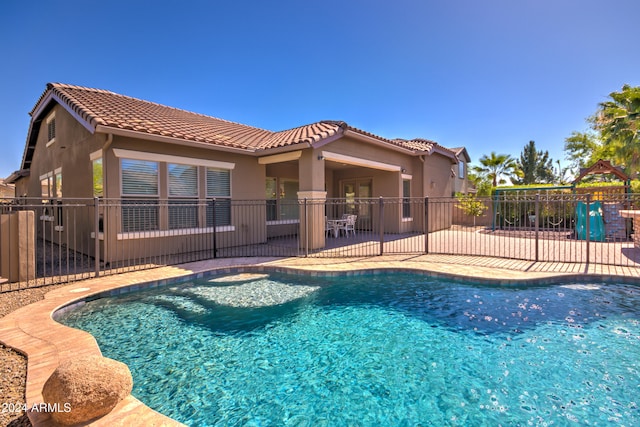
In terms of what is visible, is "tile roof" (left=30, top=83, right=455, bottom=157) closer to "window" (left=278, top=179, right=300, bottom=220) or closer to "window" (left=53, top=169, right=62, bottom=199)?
"window" (left=278, top=179, right=300, bottom=220)

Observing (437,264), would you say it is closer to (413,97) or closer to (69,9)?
(413,97)

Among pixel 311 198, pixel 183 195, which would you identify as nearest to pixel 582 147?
pixel 311 198

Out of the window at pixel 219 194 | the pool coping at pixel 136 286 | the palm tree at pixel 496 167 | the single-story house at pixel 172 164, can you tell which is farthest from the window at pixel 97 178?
the palm tree at pixel 496 167

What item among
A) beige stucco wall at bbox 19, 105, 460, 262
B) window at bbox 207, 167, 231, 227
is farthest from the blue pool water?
window at bbox 207, 167, 231, 227

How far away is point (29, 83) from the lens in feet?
49.6

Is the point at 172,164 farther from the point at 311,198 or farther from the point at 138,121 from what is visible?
the point at 311,198

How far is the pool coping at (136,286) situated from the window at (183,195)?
6.58 feet

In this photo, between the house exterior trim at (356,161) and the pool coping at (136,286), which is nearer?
the pool coping at (136,286)

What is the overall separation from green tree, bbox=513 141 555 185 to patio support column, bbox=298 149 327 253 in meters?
46.2

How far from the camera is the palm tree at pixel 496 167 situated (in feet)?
110

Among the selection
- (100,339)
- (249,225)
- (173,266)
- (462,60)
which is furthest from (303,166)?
(462,60)

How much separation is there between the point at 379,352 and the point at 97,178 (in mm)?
9799

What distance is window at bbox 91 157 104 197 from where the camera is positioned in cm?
920

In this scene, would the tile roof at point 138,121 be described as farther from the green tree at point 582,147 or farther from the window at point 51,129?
the green tree at point 582,147
